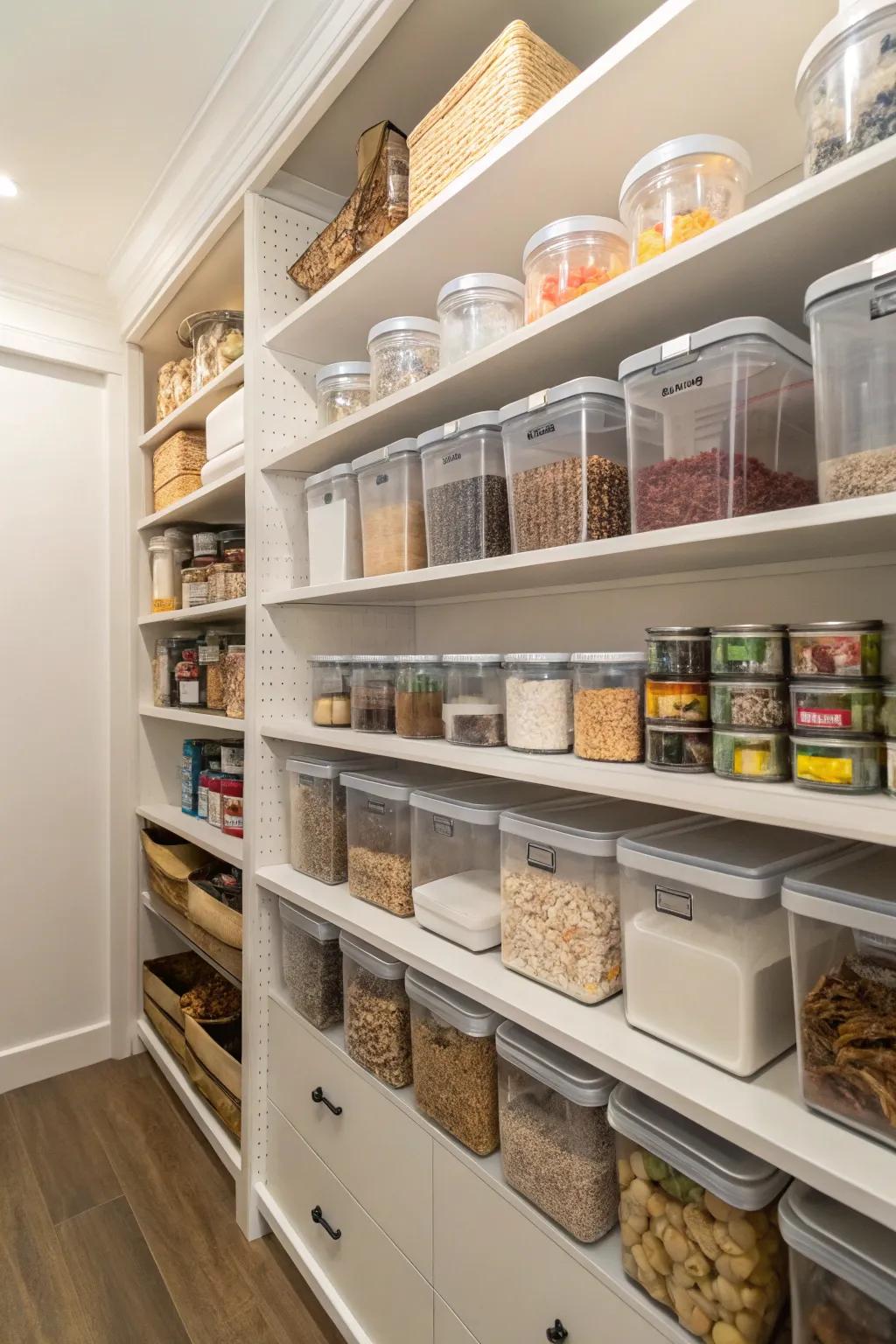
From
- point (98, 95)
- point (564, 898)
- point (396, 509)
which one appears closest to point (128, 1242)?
point (564, 898)

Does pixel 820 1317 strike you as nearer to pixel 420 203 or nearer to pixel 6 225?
pixel 420 203

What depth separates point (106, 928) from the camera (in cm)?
265

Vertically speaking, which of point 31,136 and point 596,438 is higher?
point 31,136

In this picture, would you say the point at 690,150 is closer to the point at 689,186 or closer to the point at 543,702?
the point at 689,186

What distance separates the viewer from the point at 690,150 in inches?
36.0

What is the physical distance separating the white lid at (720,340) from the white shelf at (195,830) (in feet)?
4.99

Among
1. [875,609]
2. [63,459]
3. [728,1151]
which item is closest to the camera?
[728,1151]

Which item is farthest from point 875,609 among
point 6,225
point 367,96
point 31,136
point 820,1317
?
point 6,225

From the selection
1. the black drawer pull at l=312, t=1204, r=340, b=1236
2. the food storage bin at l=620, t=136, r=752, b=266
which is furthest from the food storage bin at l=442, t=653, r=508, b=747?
the black drawer pull at l=312, t=1204, r=340, b=1236

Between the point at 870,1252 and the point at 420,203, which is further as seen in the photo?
the point at 420,203

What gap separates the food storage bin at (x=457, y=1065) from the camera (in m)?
1.17

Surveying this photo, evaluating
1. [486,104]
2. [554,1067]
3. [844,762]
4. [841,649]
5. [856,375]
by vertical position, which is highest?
[486,104]

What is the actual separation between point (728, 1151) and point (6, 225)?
2.89 metres

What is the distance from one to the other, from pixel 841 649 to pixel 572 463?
1.53 ft
